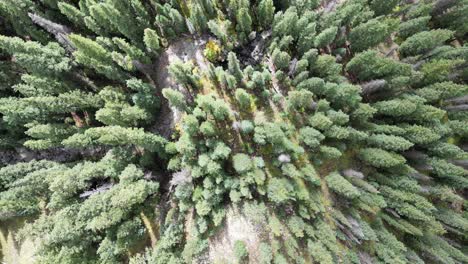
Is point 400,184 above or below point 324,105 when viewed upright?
below

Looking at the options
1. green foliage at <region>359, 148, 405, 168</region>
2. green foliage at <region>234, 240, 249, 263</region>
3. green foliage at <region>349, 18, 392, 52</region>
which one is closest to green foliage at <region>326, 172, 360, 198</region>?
green foliage at <region>359, 148, 405, 168</region>

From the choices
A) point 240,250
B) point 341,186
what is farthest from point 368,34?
point 240,250

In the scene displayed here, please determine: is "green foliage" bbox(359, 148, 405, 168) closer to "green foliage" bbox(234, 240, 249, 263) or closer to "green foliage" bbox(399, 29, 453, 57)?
"green foliage" bbox(399, 29, 453, 57)

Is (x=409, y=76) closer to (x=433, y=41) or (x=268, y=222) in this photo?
(x=433, y=41)

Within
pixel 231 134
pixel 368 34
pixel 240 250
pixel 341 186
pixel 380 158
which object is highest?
pixel 368 34

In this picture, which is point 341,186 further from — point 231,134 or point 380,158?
point 231,134

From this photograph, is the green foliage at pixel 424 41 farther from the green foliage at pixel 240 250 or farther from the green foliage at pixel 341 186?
the green foliage at pixel 240 250

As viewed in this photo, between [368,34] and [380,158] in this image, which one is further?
[368,34]

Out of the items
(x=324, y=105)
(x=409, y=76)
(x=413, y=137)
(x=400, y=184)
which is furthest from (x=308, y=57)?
(x=400, y=184)
